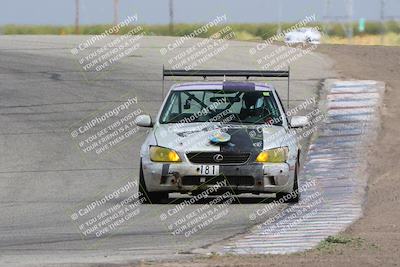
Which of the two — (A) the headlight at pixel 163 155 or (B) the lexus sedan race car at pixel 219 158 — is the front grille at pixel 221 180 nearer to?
(B) the lexus sedan race car at pixel 219 158

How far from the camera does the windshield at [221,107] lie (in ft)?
48.5

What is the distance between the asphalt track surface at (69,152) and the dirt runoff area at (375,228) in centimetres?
97

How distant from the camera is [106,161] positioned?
62.3 feet

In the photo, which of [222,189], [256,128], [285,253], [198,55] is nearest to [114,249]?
[285,253]

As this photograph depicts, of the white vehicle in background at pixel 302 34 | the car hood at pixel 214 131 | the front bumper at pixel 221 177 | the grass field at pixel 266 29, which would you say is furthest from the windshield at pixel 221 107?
the white vehicle in background at pixel 302 34

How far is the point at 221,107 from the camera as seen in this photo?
14.9 m

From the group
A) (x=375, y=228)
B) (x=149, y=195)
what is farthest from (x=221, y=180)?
(x=375, y=228)

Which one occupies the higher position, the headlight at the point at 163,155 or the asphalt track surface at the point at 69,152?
the headlight at the point at 163,155

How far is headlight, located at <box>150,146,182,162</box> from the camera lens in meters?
13.8

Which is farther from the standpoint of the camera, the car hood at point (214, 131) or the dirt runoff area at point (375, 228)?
the car hood at point (214, 131)

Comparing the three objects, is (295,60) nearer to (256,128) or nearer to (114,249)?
(256,128)

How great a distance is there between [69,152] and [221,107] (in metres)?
5.54

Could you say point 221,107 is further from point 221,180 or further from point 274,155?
point 221,180

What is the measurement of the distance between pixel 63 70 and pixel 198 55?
420 centimetres
